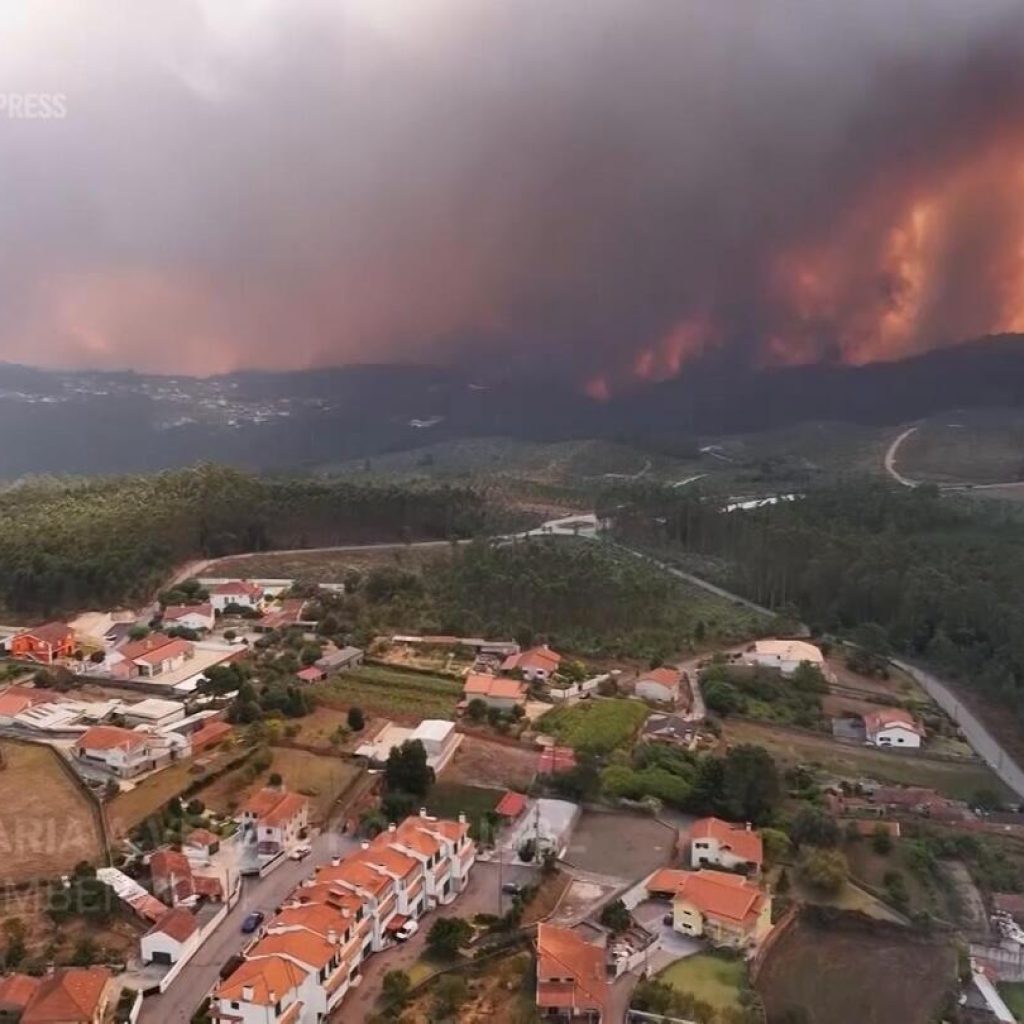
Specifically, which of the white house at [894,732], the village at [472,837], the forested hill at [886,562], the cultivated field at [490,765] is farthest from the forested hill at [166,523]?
the white house at [894,732]

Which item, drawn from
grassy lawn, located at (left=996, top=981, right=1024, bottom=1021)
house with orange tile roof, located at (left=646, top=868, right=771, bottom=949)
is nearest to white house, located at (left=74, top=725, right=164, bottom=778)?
house with orange tile roof, located at (left=646, top=868, right=771, bottom=949)

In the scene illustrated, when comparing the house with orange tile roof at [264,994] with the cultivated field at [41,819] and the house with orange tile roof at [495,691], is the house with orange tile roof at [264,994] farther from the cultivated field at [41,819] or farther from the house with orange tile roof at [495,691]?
the house with orange tile roof at [495,691]

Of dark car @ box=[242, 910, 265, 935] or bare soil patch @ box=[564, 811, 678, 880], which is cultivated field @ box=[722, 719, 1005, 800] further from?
dark car @ box=[242, 910, 265, 935]

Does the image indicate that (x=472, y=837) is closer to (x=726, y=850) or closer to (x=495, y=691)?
(x=726, y=850)

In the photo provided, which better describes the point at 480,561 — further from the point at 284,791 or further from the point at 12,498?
the point at 12,498

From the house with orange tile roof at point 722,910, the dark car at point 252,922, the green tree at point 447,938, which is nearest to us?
the green tree at point 447,938

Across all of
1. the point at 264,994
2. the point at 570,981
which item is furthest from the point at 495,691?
the point at 264,994
